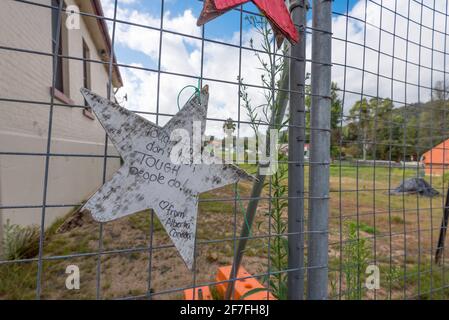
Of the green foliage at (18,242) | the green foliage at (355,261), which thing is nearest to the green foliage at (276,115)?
the green foliage at (355,261)

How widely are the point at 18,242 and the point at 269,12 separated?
8.09 ft

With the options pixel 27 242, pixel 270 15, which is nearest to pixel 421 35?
pixel 270 15

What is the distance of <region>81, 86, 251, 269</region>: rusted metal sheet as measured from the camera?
23.6 inches

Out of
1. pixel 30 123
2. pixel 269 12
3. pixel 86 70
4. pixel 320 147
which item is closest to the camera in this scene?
pixel 269 12

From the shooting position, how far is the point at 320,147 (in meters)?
0.86

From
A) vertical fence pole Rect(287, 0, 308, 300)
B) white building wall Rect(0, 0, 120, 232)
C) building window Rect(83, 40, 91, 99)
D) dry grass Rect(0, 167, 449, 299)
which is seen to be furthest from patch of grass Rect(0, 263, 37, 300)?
building window Rect(83, 40, 91, 99)

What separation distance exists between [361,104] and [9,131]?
2561 mm

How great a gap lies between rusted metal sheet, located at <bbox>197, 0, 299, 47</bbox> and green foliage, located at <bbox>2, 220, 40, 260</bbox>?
227 centimetres

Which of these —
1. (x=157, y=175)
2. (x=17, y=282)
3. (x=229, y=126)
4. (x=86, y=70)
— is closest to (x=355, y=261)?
(x=229, y=126)

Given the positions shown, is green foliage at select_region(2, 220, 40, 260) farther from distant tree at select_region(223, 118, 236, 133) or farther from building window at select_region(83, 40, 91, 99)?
building window at select_region(83, 40, 91, 99)

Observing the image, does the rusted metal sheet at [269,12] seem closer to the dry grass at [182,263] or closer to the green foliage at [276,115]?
the green foliage at [276,115]

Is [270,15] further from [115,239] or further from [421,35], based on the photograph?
[115,239]

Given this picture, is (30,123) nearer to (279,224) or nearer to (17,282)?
(17,282)

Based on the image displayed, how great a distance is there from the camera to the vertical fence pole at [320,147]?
2.81 ft
